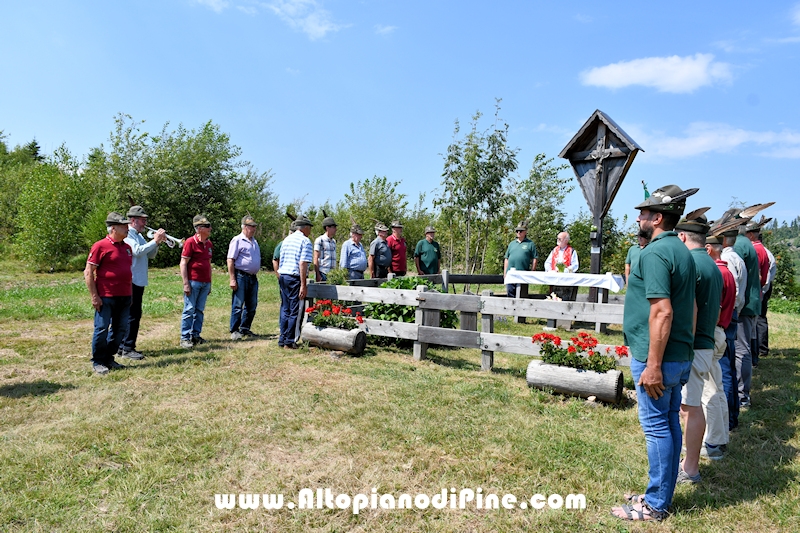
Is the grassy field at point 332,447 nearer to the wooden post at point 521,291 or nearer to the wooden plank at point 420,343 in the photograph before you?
the wooden plank at point 420,343

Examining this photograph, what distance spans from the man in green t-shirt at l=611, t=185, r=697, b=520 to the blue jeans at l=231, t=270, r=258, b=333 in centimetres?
647

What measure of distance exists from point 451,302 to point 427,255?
4014mm

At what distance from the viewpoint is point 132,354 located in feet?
22.7

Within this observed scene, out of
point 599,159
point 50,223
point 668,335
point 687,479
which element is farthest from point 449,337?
point 50,223

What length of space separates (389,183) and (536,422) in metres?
23.0

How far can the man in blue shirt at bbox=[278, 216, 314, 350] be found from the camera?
751 centimetres

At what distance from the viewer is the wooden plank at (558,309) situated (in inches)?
226

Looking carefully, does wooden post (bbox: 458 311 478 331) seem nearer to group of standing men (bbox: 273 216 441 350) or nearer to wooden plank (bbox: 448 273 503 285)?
group of standing men (bbox: 273 216 441 350)

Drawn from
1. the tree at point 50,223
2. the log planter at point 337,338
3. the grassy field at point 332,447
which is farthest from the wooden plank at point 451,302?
the tree at point 50,223

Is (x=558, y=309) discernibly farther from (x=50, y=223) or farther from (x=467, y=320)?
(x=50, y=223)

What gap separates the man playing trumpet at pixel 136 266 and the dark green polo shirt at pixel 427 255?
5.25m

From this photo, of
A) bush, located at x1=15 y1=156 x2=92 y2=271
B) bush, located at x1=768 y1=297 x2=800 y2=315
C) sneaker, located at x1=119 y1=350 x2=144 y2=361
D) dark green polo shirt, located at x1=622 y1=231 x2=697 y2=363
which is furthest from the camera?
bush, located at x1=15 y1=156 x2=92 y2=271

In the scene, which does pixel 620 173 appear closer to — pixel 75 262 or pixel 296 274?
pixel 296 274

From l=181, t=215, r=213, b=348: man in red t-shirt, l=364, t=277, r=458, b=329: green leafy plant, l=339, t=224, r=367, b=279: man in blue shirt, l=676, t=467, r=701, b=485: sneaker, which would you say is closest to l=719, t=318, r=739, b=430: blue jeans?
l=676, t=467, r=701, b=485: sneaker
